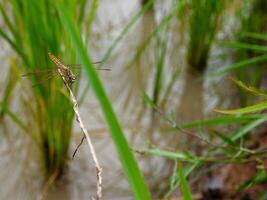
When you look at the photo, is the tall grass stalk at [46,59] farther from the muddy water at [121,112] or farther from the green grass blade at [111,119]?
the green grass blade at [111,119]

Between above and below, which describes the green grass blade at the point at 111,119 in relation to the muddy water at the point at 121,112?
above

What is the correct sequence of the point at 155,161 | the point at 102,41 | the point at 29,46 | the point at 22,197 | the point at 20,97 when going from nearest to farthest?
the point at 29,46, the point at 22,197, the point at 155,161, the point at 20,97, the point at 102,41

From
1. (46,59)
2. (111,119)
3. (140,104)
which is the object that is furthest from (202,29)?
(111,119)

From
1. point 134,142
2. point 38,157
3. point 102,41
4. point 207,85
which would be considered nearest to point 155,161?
point 134,142

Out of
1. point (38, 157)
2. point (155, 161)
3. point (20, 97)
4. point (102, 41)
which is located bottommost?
point (155, 161)

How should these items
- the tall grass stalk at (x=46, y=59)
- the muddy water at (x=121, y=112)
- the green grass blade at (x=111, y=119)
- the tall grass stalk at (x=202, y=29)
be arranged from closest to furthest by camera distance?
1. the green grass blade at (x=111, y=119)
2. the tall grass stalk at (x=46, y=59)
3. the muddy water at (x=121, y=112)
4. the tall grass stalk at (x=202, y=29)

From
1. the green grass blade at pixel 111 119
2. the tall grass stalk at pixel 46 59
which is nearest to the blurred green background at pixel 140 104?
the tall grass stalk at pixel 46 59

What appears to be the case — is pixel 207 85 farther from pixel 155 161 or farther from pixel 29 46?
pixel 29 46
